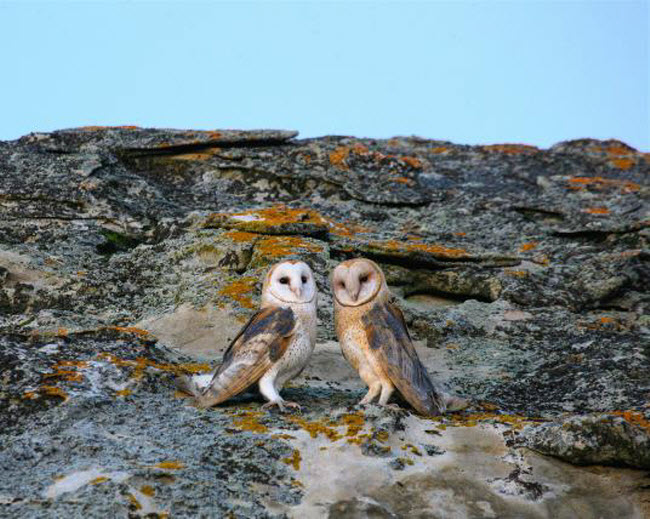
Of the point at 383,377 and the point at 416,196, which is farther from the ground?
the point at 416,196

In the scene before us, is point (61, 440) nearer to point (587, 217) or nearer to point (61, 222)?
point (61, 222)

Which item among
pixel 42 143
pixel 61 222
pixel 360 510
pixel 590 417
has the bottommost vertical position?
pixel 360 510

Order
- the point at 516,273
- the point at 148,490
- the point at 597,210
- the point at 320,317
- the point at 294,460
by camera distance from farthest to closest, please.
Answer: the point at 597,210, the point at 516,273, the point at 320,317, the point at 294,460, the point at 148,490

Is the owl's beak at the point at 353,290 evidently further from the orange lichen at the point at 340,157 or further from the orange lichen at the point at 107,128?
the orange lichen at the point at 107,128

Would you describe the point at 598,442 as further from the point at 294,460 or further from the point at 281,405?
the point at 281,405

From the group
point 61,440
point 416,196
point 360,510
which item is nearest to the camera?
point 360,510

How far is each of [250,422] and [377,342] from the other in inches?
50.0

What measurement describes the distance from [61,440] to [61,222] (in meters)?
5.65

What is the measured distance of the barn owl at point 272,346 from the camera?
21.4ft

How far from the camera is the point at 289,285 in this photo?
280 inches

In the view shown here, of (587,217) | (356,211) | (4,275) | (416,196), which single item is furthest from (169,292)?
(587,217)

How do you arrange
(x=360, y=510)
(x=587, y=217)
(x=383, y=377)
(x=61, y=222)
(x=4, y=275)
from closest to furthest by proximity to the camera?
(x=360, y=510) < (x=383, y=377) < (x=4, y=275) < (x=61, y=222) < (x=587, y=217)

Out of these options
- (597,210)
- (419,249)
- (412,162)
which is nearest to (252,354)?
(419,249)

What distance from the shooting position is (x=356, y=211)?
40.8 feet
